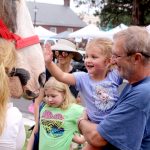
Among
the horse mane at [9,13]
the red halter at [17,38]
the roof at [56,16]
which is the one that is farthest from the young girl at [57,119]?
the roof at [56,16]

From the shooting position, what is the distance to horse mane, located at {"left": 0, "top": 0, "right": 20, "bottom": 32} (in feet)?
6.75

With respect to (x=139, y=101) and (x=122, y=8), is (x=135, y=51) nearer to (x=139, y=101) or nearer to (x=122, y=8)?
(x=139, y=101)

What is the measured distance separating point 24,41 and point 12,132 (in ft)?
1.71

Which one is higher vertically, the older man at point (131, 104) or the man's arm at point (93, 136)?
the older man at point (131, 104)

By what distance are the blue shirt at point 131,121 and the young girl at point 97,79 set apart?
93cm

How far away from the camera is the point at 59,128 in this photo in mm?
4289

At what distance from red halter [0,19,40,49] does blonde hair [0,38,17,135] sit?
8 cm

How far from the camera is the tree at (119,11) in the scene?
95.0ft

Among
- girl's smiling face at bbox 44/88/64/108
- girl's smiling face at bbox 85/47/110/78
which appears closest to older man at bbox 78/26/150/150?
girl's smiling face at bbox 85/47/110/78

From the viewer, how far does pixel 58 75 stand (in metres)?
3.77

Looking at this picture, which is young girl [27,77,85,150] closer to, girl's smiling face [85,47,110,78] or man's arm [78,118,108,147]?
girl's smiling face [85,47,110,78]

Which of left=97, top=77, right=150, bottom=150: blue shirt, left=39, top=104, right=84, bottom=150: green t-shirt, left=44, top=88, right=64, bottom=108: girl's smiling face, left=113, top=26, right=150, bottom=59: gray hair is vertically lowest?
left=39, top=104, right=84, bottom=150: green t-shirt

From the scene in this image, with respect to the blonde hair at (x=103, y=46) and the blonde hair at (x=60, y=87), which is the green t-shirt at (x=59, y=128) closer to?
the blonde hair at (x=60, y=87)

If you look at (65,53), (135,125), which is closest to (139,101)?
(135,125)
